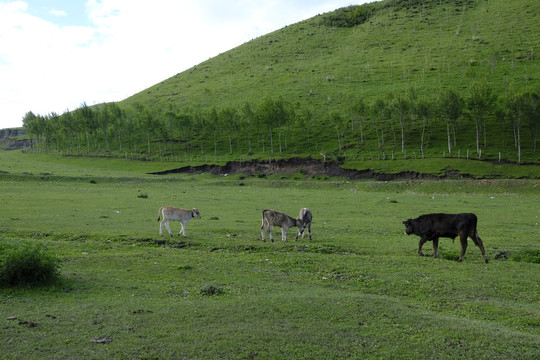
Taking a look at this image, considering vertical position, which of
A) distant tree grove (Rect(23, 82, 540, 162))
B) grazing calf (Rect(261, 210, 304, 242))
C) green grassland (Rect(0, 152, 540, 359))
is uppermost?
distant tree grove (Rect(23, 82, 540, 162))

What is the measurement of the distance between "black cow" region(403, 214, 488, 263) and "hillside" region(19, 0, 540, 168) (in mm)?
63199

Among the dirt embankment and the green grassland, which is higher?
the dirt embankment

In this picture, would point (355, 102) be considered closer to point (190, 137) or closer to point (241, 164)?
point (241, 164)

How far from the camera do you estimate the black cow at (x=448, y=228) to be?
1753cm

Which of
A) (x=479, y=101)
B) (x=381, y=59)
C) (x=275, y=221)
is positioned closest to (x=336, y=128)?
(x=479, y=101)

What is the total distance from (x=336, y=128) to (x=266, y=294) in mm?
85532

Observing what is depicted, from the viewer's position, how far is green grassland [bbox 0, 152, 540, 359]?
881cm

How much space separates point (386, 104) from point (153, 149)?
6938 cm

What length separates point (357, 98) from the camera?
96.9 meters

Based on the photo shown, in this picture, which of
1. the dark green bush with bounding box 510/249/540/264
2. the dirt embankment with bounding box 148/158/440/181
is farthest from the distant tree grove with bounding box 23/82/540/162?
the dark green bush with bounding box 510/249/540/264

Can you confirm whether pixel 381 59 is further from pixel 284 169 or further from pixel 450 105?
pixel 284 169

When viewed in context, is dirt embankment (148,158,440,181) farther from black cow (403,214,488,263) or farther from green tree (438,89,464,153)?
black cow (403,214,488,263)

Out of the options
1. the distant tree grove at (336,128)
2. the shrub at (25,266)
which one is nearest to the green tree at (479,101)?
the distant tree grove at (336,128)

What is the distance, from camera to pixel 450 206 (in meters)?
38.6
